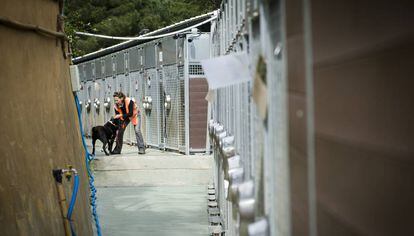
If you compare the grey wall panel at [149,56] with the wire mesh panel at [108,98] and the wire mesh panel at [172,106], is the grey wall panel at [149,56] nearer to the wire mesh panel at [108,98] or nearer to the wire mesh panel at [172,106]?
the wire mesh panel at [172,106]

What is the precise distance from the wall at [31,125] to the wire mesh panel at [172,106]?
12484 mm

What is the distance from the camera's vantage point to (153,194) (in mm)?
14109

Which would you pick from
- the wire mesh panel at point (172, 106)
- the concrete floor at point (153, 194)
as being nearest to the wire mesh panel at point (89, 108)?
the wire mesh panel at point (172, 106)

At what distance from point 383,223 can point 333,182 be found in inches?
16.0

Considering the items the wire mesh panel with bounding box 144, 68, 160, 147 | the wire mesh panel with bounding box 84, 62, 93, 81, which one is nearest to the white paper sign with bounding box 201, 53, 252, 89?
the wire mesh panel with bounding box 144, 68, 160, 147

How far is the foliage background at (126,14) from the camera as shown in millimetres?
54531

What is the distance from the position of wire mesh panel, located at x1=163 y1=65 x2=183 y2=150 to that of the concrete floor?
2920 mm

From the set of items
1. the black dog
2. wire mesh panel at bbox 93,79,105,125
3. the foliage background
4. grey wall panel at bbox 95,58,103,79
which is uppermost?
the foliage background

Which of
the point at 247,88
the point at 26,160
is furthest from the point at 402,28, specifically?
the point at 26,160

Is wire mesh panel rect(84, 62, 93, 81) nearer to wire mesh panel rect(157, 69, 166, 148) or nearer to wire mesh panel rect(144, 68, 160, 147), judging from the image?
wire mesh panel rect(144, 68, 160, 147)

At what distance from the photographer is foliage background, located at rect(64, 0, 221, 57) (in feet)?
179

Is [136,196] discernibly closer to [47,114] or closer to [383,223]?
[47,114]

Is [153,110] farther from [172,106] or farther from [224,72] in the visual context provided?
[224,72]

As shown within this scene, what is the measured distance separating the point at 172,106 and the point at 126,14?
36979 millimetres
